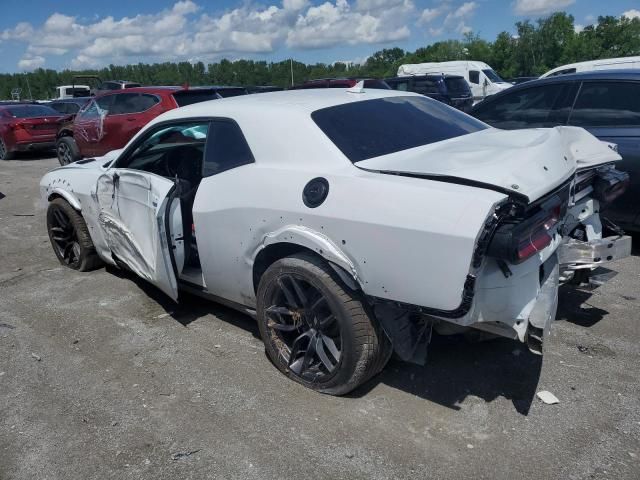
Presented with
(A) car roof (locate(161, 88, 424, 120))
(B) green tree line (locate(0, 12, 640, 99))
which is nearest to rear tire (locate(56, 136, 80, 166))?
(A) car roof (locate(161, 88, 424, 120))

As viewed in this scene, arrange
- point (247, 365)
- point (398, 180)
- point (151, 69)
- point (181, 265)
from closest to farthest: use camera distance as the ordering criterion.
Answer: point (398, 180), point (247, 365), point (181, 265), point (151, 69)

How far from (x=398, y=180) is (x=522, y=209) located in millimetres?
596

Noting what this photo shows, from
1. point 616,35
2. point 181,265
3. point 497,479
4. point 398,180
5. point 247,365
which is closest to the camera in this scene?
point 497,479

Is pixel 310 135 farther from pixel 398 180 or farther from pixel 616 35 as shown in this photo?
pixel 616 35

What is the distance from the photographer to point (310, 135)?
3.25 metres

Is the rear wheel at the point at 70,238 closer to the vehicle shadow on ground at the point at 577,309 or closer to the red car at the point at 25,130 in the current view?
the vehicle shadow on ground at the point at 577,309

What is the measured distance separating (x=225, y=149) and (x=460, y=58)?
65.5 metres

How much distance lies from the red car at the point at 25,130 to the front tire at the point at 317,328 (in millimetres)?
13521

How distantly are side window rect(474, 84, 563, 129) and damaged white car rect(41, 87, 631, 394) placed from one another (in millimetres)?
1913

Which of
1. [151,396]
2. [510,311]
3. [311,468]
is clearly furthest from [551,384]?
[151,396]

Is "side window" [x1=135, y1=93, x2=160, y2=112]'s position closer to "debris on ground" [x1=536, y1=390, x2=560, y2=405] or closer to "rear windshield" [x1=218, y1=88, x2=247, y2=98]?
"rear windshield" [x1=218, y1=88, x2=247, y2=98]

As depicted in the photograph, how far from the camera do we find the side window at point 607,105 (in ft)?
16.4

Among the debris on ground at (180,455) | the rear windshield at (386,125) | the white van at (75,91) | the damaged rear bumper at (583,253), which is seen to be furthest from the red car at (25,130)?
the white van at (75,91)

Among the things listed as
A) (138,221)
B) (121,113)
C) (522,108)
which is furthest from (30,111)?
(522,108)
